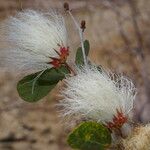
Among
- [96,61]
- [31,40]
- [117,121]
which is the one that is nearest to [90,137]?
[117,121]

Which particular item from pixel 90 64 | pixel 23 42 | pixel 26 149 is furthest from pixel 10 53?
pixel 26 149

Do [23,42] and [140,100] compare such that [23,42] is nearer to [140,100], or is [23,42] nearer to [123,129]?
[123,129]

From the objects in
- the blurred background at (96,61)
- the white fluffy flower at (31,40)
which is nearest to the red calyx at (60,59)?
the white fluffy flower at (31,40)

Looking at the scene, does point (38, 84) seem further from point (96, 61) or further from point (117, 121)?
point (96, 61)

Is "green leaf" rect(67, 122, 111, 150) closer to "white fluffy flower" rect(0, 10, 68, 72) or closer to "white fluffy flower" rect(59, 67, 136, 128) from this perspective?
"white fluffy flower" rect(59, 67, 136, 128)

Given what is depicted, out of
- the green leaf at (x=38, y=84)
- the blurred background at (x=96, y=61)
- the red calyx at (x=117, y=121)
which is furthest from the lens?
the blurred background at (x=96, y=61)

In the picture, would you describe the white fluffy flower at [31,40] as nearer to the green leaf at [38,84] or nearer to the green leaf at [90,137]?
the green leaf at [38,84]
